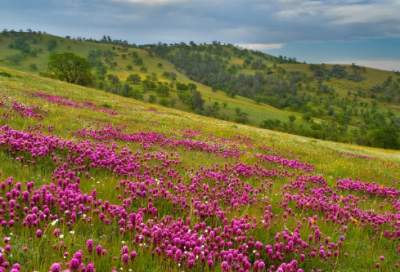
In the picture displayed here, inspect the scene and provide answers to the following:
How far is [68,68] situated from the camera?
6912 cm

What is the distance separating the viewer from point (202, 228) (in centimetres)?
406

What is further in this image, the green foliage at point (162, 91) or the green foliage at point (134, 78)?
the green foliage at point (134, 78)

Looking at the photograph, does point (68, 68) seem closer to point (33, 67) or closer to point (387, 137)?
point (387, 137)

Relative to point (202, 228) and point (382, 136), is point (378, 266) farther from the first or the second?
point (382, 136)

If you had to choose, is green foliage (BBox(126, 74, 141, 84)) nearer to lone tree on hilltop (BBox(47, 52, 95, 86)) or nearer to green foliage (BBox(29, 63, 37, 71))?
green foliage (BBox(29, 63, 37, 71))

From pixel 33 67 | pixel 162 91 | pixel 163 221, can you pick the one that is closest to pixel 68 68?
pixel 163 221

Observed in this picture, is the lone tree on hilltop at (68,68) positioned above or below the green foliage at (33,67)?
below

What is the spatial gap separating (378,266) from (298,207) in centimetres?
236

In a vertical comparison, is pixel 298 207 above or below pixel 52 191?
below

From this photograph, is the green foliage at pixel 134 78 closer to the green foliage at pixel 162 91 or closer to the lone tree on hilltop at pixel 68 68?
the green foliage at pixel 162 91

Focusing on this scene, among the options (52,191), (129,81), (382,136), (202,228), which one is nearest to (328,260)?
(202,228)

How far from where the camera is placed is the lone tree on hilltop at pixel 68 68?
68.4 metres

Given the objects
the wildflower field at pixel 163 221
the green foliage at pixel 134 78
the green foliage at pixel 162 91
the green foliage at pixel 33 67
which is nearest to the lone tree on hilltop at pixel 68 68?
the wildflower field at pixel 163 221

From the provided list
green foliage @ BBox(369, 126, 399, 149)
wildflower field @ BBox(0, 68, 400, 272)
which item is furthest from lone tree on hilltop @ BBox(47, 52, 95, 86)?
green foliage @ BBox(369, 126, 399, 149)
